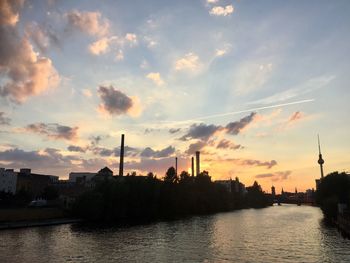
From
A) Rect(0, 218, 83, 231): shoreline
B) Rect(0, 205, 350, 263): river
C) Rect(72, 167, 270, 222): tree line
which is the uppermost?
Rect(72, 167, 270, 222): tree line

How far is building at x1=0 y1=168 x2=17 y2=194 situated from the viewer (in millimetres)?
172625

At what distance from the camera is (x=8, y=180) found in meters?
176

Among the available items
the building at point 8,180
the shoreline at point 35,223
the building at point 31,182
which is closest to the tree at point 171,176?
the shoreline at point 35,223

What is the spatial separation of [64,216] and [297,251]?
73.4 m

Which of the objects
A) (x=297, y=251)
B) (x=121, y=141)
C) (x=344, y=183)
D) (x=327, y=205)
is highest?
(x=121, y=141)

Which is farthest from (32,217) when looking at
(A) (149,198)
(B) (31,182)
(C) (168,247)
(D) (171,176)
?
(B) (31,182)

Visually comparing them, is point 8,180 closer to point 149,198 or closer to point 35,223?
point 149,198

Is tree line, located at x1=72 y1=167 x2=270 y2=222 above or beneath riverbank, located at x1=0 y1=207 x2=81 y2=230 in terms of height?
above

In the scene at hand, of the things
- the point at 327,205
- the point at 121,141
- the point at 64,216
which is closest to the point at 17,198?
the point at 64,216

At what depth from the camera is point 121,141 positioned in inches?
6038

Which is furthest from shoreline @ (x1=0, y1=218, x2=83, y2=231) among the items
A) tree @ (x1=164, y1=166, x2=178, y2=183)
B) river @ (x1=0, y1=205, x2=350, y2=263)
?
tree @ (x1=164, y1=166, x2=178, y2=183)

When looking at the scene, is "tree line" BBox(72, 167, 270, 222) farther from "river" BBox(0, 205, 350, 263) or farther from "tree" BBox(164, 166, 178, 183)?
"river" BBox(0, 205, 350, 263)

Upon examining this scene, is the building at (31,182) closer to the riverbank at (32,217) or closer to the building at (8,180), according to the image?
the building at (8,180)

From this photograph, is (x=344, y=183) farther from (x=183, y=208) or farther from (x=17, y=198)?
(x=17, y=198)
